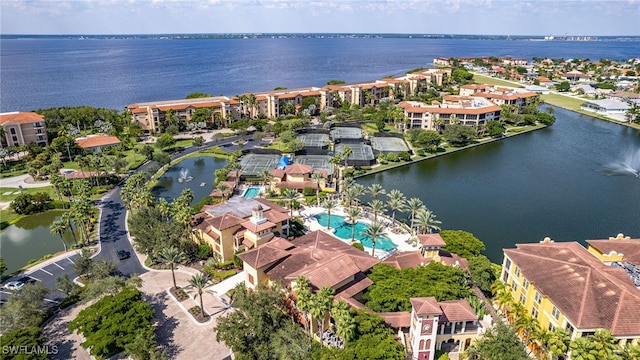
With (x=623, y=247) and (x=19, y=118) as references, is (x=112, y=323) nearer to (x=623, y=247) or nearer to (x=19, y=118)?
(x=623, y=247)

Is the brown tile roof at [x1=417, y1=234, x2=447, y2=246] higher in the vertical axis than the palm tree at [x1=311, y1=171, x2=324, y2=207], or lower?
higher

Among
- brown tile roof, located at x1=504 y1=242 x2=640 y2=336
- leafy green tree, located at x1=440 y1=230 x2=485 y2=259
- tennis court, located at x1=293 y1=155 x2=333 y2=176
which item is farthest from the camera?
tennis court, located at x1=293 y1=155 x2=333 y2=176

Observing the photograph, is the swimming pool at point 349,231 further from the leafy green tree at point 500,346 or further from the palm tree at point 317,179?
the leafy green tree at point 500,346

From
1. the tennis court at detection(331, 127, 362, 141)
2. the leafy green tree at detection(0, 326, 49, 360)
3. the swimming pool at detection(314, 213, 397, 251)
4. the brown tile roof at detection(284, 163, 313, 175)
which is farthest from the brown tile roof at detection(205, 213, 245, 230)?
the tennis court at detection(331, 127, 362, 141)

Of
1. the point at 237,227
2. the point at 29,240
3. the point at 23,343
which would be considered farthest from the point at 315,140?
the point at 23,343

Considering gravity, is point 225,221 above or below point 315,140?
above

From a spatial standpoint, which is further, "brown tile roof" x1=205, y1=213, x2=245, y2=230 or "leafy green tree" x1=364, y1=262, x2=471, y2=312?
"brown tile roof" x1=205, y1=213, x2=245, y2=230

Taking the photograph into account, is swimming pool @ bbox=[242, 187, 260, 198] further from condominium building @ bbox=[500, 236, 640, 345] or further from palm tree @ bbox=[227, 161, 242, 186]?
condominium building @ bbox=[500, 236, 640, 345]
